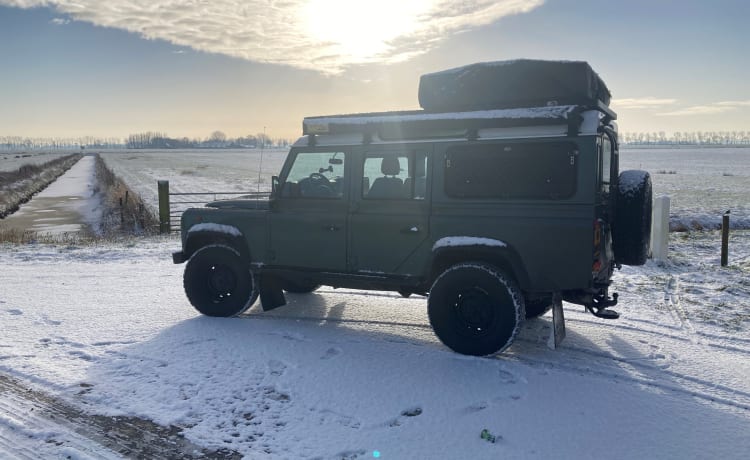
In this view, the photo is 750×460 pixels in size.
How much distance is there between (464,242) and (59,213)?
82.8 ft

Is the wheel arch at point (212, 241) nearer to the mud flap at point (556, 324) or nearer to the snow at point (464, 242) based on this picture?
the snow at point (464, 242)

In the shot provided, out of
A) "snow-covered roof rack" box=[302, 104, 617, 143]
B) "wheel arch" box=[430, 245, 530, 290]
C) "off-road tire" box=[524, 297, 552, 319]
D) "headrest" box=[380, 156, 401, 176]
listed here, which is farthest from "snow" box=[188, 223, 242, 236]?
"off-road tire" box=[524, 297, 552, 319]

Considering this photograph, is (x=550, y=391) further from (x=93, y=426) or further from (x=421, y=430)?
(x=93, y=426)

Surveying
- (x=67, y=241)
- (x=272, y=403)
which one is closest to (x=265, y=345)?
(x=272, y=403)

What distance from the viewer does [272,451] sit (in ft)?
11.9

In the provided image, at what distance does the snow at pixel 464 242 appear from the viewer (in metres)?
5.20

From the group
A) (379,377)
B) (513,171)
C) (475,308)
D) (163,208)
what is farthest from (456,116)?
(163,208)

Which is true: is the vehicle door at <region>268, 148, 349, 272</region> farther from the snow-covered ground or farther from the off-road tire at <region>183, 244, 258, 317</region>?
the snow-covered ground

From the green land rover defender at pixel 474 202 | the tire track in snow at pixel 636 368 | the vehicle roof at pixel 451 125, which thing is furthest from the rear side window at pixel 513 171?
the tire track in snow at pixel 636 368

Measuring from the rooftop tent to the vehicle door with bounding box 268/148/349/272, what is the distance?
123 cm

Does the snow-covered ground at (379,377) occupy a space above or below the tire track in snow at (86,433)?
above

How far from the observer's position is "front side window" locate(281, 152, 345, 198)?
239 inches

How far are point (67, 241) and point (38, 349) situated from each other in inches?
343

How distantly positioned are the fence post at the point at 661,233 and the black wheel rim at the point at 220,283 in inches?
290
